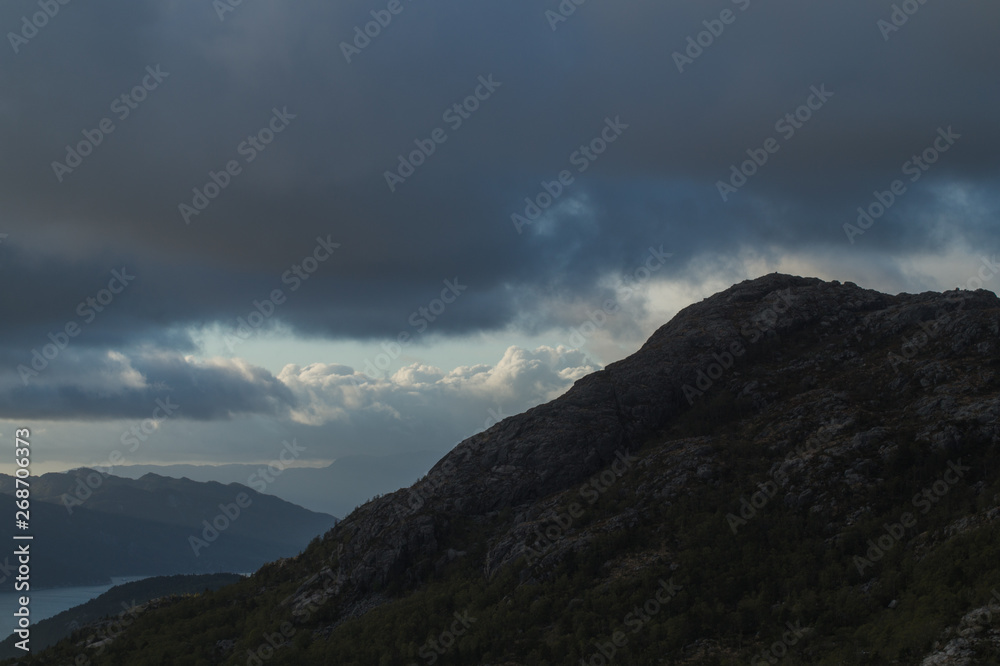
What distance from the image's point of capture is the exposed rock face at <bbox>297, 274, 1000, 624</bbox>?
2773 inches

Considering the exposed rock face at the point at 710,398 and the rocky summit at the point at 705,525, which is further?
the exposed rock face at the point at 710,398

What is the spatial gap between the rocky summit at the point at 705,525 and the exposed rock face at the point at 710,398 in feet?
0.94

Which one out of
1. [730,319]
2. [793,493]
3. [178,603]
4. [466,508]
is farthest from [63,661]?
[730,319]

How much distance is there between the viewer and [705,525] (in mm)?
67125

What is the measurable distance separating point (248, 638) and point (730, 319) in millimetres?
73026

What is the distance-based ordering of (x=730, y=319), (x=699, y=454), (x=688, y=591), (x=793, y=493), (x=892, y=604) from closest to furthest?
(x=892, y=604) < (x=688, y=591) < (x=793, y=493) < (x=699, y=454) < (x=730, y=319)

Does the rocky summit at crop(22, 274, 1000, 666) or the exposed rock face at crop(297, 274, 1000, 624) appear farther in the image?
the exposed rock face at crop(297, 274, 1000, 624)

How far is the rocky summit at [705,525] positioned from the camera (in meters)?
54.3

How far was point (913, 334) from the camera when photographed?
84.0 metres

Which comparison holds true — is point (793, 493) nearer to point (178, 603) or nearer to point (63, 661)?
point (178, 603)

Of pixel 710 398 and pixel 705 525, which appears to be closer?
pixel 705 525

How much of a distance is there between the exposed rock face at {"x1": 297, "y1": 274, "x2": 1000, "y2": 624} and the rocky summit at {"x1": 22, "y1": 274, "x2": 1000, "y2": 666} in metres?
0.29

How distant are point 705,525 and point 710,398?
25.4m

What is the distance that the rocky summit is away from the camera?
54.3 meters
